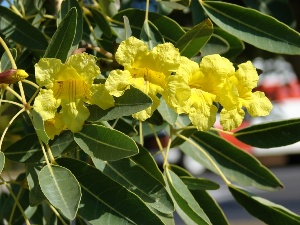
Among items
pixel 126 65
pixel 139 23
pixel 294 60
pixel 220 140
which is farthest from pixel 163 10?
pixel 294 60

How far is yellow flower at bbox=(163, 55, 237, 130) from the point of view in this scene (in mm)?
926

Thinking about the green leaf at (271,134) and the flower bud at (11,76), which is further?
the green leaf at (271,134)

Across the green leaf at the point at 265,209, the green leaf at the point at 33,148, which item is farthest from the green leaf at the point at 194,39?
the green leaf at the point at 265,209

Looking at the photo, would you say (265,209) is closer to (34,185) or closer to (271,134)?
(271,134)

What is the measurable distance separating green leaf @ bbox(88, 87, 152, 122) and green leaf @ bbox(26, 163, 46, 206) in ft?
0.47

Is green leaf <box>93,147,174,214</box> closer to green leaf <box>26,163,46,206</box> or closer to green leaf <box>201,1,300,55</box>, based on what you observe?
green leaf <box>26,163,46,206</box>

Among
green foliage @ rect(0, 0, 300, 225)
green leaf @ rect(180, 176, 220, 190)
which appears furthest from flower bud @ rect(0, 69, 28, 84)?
green leaf @ rect(180, 176, 220, 190)

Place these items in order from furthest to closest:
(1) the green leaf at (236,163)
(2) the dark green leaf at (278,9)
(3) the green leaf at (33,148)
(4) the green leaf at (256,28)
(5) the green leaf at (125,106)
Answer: (2) the dark green leaf at (278,9) < (1) the green leaf at (236,163) < (4) the green leaf at (256,28) < (3) the green leaf at (33,148) < (5) the green leaf at (125,106)

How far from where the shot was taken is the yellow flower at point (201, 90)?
0.93m

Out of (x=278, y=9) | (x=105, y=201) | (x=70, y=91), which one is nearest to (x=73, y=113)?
(x=70, y=91)

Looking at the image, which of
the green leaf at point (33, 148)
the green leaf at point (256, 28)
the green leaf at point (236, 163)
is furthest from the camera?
the green leaf at point (236, 163)

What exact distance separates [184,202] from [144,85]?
23cm

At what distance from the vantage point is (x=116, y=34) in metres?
1.21

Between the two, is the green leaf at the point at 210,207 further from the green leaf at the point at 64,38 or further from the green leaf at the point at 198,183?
the green leaf at the point at 64,38
